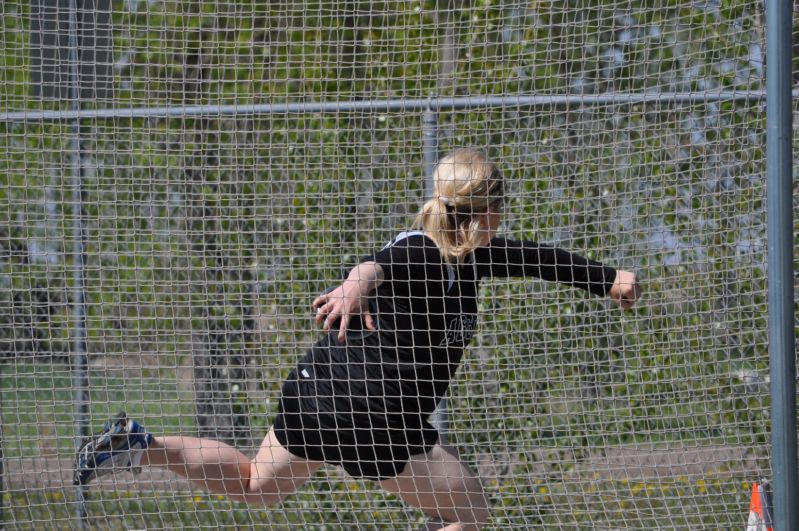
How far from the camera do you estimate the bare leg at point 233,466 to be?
126 inches

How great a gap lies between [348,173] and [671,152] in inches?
57.6

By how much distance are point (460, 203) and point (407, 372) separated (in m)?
0.58

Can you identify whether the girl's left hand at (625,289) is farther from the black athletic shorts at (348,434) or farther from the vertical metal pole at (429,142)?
the vertical metal pole at (429,142)

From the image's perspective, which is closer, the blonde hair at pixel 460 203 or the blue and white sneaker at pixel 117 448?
the blonde hair at pixel 460 203

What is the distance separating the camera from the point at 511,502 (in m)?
4.39

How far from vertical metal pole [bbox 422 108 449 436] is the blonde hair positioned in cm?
89

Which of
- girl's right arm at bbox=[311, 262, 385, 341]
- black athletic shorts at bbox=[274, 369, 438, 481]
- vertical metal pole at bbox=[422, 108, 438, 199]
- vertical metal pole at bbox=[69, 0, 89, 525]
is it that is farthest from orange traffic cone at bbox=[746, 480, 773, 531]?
vertical metal pole at bbox=[69, 0, 89, 525]

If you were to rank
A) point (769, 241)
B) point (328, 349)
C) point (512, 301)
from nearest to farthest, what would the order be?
point (769, 241)
point (328, 349)
point (512, 301)

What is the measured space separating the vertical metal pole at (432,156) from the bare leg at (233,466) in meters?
0.86

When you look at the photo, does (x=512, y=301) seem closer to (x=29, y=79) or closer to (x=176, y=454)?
(x=176, y=454)

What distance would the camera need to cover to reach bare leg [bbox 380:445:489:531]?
122 inches

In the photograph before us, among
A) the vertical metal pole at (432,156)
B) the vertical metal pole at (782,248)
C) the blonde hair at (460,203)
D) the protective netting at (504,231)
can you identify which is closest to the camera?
the vertical metal pole at (782,248)

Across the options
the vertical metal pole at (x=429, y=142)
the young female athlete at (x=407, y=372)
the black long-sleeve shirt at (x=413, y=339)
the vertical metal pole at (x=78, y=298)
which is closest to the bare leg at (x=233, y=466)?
the young female athlete at (x=407, y=372)

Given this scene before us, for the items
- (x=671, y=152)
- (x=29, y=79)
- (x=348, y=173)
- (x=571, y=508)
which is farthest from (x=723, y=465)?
(x=29, y=79)
